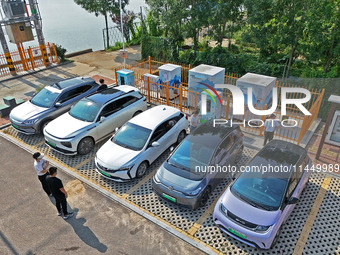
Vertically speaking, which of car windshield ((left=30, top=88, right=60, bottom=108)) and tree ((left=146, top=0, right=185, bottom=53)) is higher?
tree ((left=146, top=0, right=185, bottom=53))

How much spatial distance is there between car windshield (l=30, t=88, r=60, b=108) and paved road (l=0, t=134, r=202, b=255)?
3741 millimetres

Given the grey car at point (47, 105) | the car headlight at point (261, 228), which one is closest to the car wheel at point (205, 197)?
the car headlight at point (261, 228)

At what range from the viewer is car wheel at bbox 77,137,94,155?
9.73 metres

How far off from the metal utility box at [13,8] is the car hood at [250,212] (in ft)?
56.3

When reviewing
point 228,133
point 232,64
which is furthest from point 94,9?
point 228,133

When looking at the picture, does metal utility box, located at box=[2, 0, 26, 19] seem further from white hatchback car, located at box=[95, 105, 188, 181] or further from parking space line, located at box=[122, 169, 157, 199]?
parking space line, located at box=[122, 169, 157, 199]

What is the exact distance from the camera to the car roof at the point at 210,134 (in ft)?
26.5

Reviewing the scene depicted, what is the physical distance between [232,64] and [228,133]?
8.55 meters

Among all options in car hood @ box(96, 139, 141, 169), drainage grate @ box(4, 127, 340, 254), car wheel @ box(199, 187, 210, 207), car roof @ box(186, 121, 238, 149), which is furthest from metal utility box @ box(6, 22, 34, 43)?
car wheel @ box(199, 187, 210, 207)

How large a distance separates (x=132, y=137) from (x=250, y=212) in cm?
441

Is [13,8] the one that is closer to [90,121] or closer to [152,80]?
[152,80]

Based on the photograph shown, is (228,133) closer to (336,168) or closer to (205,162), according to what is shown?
(205,162)

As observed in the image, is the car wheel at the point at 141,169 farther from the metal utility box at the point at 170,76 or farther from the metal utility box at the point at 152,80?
the metal utility box at the point at 152,80

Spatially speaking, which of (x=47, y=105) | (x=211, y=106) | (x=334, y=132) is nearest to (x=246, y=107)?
(x=211, y=106)
